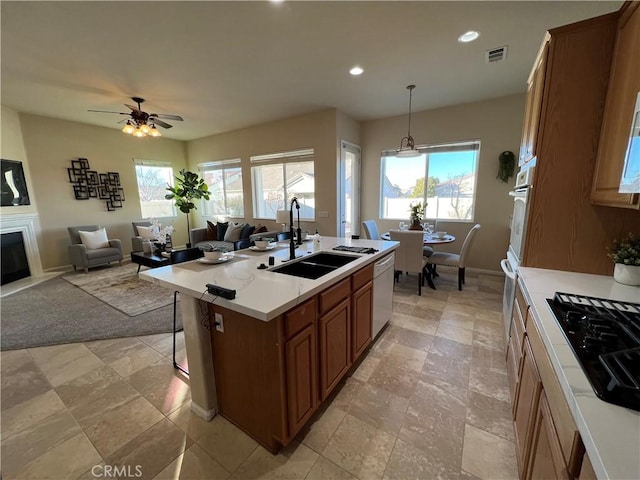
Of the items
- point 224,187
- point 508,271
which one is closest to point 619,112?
point 508,271

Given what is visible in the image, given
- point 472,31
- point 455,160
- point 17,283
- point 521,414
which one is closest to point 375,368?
point 521,414

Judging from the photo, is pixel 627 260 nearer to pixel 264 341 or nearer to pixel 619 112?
pixel 619 112

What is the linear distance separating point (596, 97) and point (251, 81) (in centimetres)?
340

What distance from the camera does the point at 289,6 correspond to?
6.69 feet

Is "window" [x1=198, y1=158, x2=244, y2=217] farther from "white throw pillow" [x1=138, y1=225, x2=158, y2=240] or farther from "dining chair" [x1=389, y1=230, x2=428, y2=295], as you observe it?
"dining chair" [x1=389, y1=230, x2=428, y2=295]

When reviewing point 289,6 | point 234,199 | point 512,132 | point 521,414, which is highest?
point 289,6

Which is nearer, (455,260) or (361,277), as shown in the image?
(361,277)

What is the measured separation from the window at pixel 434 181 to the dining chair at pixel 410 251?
1.59 metres

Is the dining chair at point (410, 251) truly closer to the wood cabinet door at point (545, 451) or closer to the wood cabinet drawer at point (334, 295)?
the wood cabinet drawer at point (334, 295)

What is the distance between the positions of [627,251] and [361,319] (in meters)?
1.71

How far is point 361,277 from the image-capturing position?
2084 mm

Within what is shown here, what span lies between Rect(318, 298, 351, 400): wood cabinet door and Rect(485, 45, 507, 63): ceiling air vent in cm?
309

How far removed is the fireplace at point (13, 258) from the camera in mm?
4223

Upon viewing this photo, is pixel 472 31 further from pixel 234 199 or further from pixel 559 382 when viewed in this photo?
pixel 234 199
